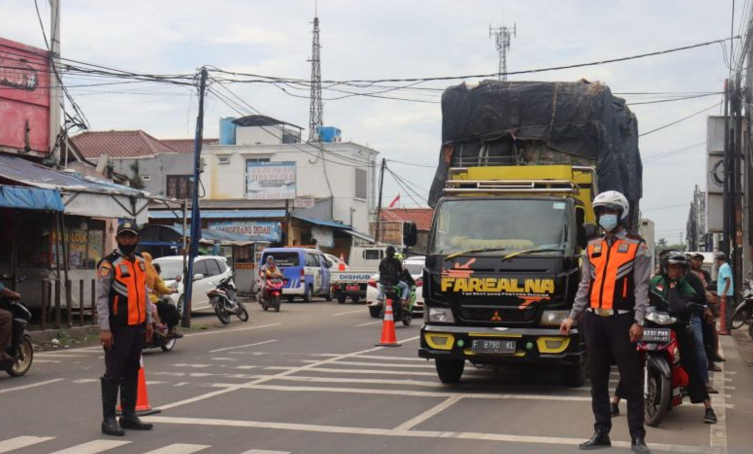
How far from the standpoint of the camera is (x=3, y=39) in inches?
896

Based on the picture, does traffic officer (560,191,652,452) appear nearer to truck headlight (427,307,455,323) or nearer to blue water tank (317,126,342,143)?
truck headlight (427,307,455,323)

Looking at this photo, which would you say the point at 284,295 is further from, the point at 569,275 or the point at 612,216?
the point at 612,216

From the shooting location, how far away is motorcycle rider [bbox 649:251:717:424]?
10102 mm

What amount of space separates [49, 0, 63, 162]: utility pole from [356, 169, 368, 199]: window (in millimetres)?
40111

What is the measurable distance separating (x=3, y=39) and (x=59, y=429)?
51.9 feet

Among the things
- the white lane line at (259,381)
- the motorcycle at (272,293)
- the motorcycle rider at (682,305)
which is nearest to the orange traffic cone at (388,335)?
the white lane line at (259,381)

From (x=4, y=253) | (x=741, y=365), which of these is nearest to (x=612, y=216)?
(x=741, y=365)

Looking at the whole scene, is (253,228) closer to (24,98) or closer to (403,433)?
(24,98)

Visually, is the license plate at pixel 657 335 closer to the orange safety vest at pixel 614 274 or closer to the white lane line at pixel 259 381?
the orange safety vest at pixel 614 274

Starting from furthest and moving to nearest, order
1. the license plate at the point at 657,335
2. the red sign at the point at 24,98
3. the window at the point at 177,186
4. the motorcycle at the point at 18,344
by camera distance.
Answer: the window at the point at 177,186, the red sign at the point at 24,98, the motorcycle at the point at 18,344, the license plate at the point at 657,335

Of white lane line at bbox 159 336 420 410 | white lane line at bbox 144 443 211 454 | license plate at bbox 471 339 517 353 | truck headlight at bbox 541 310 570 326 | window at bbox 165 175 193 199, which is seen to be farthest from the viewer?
window at bbox 165 175 193 199

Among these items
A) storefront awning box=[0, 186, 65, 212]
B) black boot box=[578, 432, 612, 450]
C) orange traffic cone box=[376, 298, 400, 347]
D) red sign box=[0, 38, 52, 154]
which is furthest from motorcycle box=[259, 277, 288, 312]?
black boot box=[578, 432, 612, 450]

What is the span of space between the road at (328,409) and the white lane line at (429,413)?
0.01 meters

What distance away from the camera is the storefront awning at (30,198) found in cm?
1781
